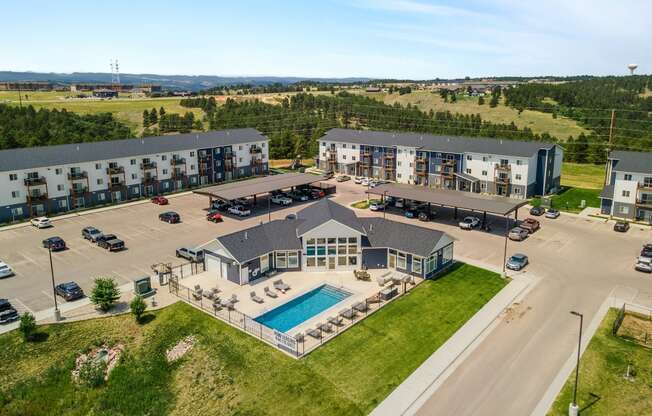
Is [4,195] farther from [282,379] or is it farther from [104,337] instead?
[282,379]

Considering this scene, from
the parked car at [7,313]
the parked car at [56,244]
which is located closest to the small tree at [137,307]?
the parked car at [7,313]

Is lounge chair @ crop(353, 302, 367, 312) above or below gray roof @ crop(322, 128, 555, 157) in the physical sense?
below

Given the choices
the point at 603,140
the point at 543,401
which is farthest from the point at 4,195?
the point at 603,140

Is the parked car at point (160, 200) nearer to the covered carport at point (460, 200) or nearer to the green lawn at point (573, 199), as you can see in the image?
the covered carport at point (460, 200)

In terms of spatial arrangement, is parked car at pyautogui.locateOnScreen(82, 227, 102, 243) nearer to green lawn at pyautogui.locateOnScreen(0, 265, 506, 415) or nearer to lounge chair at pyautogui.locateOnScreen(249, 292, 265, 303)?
green lawn at pyautogui.locateOnScreen(0, 265, 506, 415)

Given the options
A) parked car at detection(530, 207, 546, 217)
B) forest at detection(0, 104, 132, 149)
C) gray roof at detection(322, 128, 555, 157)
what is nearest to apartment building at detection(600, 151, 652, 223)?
parked car at detection(530, 207, 546, 217)
